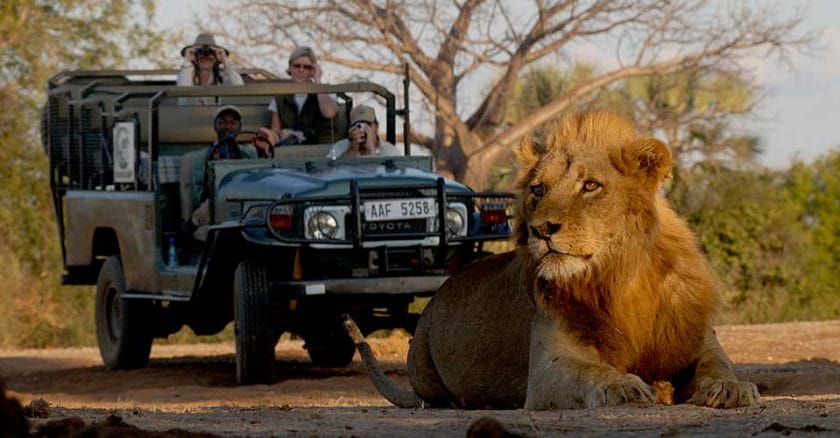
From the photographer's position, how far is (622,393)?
18.3ft

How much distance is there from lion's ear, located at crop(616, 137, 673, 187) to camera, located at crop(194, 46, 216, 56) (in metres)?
7.25

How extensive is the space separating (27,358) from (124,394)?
4.65m

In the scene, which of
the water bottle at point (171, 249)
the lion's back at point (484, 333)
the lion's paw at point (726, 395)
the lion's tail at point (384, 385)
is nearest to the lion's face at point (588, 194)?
the lion's back at point (484, 333)

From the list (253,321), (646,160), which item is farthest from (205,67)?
(646,160)

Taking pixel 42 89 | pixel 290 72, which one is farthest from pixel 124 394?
pixel 42 89

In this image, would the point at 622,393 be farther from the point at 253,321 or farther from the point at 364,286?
the point at 253,321

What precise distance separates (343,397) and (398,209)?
1262mm

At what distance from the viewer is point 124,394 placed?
34.5 ft

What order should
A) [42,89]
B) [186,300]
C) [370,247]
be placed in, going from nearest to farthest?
[370,247], [186,300], [42,89]

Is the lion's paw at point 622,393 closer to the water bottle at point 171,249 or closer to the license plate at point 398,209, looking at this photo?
the license plate at point 398,209

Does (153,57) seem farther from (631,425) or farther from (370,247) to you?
(631,425)

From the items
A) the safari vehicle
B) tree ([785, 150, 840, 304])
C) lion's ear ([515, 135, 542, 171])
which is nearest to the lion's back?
lion's ear ([515, 135, 542, 171])

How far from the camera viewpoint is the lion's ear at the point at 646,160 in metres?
6.07

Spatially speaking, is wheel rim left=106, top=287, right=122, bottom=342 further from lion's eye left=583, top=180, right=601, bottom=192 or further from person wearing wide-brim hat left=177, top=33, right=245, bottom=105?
lion's eye left=583, top=180, right=601, bottom=192
